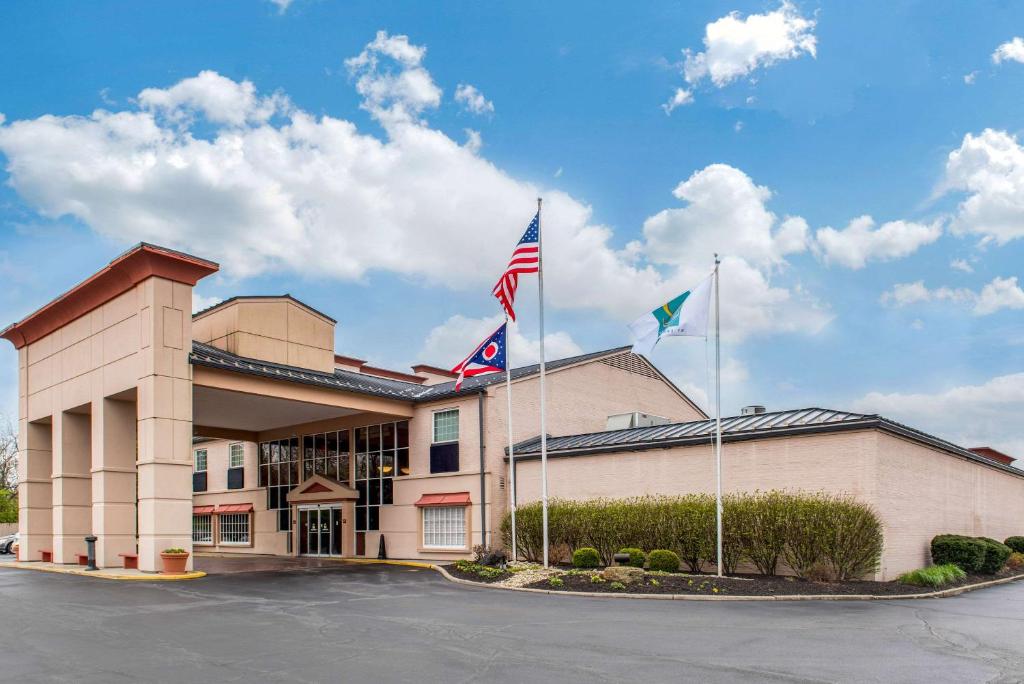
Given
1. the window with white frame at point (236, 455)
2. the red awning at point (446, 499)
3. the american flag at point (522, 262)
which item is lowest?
the red awning at point (446, 499)

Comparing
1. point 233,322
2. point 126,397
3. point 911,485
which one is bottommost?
point 911,485

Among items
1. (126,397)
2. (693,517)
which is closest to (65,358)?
(126,397)

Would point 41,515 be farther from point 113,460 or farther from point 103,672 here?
point 103,672

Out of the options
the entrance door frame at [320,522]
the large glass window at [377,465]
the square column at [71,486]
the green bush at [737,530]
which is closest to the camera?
the green bush at [737,530]

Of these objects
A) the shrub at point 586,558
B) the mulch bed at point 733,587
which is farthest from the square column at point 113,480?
the mulch bed at point 733,587

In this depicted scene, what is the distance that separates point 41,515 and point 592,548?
20.7 meters

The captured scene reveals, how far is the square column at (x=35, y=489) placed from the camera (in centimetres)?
3197

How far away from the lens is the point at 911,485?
76.5 feet

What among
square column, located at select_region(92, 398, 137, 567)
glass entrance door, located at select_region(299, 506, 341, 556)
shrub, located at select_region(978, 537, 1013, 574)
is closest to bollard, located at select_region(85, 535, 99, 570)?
square column, located at select_region(92, 398, 137, 567)

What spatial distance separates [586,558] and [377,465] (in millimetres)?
11706

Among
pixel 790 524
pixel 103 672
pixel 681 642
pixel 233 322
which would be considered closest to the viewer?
pixel 103 672

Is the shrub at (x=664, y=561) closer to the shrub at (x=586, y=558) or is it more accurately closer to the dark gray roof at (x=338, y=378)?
the shrub at (x=586, y=558)

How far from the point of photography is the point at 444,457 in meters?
31.0

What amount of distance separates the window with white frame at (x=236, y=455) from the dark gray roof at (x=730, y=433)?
1568cm
